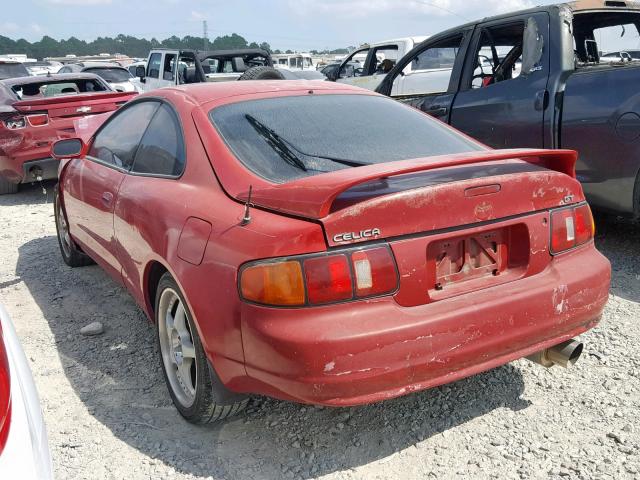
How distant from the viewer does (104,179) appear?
369cm

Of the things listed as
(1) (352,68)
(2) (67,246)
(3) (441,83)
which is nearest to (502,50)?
(3) (441,83)

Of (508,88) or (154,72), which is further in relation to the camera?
(154,72)

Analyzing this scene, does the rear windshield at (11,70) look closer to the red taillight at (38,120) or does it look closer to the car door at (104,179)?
the red taillight at (38,120)

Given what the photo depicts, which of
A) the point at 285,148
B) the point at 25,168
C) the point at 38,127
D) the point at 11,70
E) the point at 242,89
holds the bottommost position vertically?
the point at 25,168

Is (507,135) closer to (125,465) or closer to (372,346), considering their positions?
(372,346)

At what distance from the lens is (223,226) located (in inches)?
93.8

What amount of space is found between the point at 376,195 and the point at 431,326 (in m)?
0.50

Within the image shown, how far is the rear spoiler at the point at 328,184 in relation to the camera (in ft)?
6.98

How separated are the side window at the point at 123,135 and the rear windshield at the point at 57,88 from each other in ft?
18.4

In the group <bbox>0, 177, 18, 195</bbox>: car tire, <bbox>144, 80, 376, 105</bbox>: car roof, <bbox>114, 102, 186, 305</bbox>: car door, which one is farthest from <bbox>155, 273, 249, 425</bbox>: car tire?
<bbox>0, 177, 18, 195</bbox>: car tire

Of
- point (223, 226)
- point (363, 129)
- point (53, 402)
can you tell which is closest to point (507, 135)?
point (363, 129)

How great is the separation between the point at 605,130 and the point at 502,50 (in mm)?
1877

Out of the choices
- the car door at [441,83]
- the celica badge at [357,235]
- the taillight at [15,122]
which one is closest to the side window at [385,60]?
the car door at [441,83]

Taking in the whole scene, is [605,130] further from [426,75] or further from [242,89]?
[426,75]
